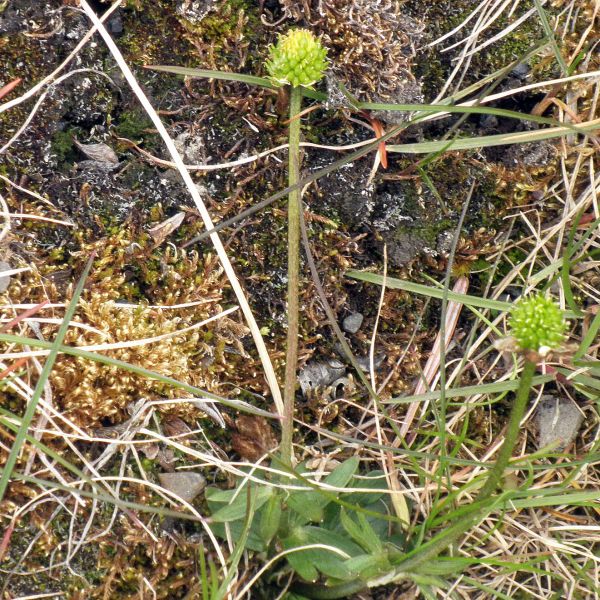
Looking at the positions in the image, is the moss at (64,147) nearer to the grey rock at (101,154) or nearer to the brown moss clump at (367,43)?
the grey rock at (101,154)

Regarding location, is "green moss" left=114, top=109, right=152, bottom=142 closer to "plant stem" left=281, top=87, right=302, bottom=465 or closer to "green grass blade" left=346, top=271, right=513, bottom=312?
"plant stem" left=281, top=87, right=302, bottom=465

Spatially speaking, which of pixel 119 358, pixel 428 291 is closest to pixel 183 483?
pixel 119 358

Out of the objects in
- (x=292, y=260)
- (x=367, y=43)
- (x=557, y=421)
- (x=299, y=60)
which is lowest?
(x=557, y=421)

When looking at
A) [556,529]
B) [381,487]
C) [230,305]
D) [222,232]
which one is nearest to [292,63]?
[222,232]

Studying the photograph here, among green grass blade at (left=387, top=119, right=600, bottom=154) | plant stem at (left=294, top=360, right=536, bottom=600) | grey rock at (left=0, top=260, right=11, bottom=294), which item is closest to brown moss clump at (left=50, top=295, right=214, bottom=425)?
grey rock at (left=0, top=260, right=11, bottom=294)

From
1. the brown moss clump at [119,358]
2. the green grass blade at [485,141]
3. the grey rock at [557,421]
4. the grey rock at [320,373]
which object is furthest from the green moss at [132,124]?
the grey rock at [557,421]

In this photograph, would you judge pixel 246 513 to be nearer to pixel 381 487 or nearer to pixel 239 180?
pixel 381 487

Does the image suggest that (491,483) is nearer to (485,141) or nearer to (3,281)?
(485,141)
